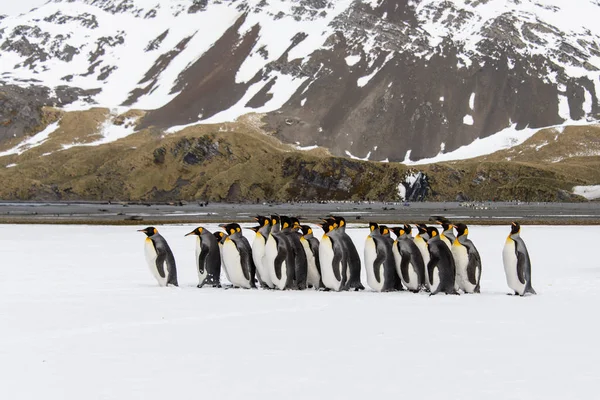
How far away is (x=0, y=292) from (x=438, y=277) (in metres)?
8.70

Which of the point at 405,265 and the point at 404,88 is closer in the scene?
the point at 405,265

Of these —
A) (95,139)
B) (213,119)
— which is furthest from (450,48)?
(95,139)

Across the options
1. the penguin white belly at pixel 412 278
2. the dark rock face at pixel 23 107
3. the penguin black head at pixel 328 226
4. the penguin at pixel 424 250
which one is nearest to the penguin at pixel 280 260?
the penguin black head at pixel 328 226

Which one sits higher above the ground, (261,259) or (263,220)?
(263,220)

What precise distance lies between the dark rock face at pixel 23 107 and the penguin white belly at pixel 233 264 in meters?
159

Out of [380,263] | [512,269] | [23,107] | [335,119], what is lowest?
[512,269]

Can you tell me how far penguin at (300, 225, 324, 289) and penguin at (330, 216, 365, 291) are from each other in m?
0.74

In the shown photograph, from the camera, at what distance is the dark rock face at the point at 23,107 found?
167750mm

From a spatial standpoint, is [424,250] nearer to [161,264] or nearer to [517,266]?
[517,266]

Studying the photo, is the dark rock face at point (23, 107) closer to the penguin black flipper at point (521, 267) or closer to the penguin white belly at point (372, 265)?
the penguin white belly at point (372, 265)

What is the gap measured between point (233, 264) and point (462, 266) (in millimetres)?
4894

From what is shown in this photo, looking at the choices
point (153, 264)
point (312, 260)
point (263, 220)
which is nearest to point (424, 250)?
point (312, 260)

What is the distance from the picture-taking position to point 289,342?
35.4ft

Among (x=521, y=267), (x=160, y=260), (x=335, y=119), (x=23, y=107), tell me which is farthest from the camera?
(x=23, y=107)
